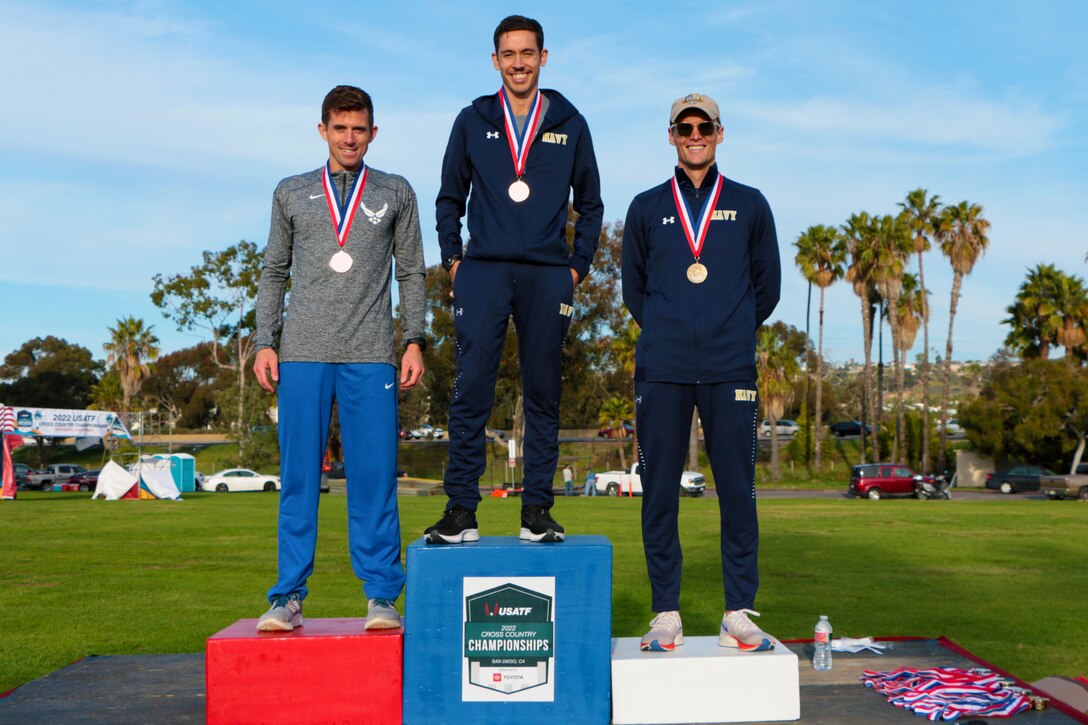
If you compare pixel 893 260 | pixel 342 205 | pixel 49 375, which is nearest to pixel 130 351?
pixel 49 375

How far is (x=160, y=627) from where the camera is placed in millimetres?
8000

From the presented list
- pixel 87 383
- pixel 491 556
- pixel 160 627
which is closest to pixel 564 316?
pixel 491 556

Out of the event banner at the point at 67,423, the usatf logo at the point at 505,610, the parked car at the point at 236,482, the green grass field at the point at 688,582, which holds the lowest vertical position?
the parked car at the point at 236,482

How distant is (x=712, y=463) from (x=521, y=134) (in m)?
1.83

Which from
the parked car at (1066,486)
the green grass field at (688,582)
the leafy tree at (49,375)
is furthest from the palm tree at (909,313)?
the leafy tree at (49,375)

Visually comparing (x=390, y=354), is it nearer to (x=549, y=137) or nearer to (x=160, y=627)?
(x=549, y=137)

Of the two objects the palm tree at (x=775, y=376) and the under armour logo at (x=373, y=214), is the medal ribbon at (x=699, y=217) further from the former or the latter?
the palm tree at (x=775, y=376)

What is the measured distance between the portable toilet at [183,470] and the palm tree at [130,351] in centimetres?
2531

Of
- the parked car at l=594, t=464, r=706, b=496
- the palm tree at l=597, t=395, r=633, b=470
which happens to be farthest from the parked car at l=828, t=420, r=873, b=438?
the parked car at l=594, t=464, r=706, b=496

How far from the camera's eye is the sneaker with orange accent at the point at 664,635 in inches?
175

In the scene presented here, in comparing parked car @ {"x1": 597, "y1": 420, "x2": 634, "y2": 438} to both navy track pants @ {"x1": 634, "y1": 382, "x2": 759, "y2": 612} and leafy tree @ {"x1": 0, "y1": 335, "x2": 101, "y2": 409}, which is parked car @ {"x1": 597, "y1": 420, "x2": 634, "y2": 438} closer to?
leafy tree @ {"x1": 0, "y1": 335, "x2": 101, "y2": 409}

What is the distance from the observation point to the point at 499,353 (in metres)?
4.60

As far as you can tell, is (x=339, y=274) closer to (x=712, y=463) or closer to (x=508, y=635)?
(x=508, y=635)

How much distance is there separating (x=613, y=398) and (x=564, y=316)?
49.0m
